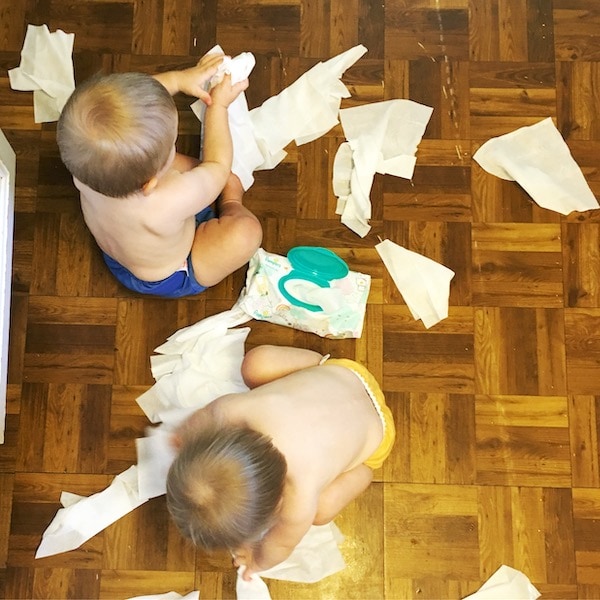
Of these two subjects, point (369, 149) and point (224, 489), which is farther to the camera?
point (369, 149)

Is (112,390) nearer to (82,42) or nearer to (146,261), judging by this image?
(146,261)

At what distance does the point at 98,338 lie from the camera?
117cm

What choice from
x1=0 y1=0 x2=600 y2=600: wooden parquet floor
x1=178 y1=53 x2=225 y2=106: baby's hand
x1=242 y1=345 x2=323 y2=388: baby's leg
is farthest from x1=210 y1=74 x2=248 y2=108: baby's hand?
x1=242 y1=345 x2=323 y2=388: baby's leg

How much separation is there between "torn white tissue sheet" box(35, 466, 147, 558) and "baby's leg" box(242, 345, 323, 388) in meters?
0.26

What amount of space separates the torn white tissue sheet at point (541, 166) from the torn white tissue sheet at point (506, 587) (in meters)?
0.58

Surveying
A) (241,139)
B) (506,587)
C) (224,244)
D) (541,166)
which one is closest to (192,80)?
(241,139)

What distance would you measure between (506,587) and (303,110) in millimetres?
817

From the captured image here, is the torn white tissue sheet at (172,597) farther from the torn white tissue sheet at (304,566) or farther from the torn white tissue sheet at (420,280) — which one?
the torn white tissue sheet at (420,280)

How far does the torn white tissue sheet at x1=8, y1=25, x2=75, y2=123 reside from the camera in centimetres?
121

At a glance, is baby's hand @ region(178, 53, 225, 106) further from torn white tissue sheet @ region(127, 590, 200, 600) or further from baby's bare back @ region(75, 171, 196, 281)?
torn white tissue sheet @ region(127, 590, 200, 600)

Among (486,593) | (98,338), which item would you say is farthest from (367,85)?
(486,593)

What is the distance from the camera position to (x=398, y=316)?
3.85ft

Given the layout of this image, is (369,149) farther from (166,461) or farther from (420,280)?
(166,461)

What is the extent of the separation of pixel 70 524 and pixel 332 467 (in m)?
0.47
